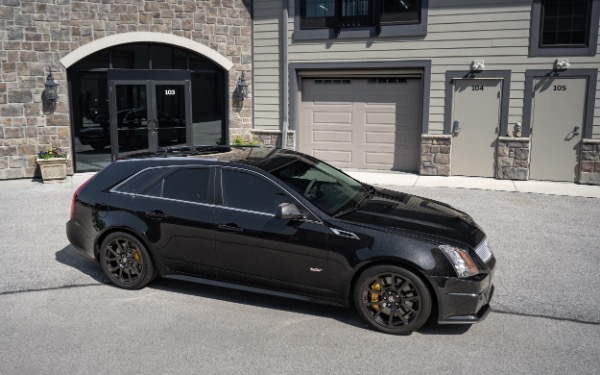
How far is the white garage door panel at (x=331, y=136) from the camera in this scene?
15.2 metres

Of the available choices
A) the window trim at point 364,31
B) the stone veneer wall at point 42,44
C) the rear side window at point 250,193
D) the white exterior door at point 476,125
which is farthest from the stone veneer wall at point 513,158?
the rear side window at point 250,193

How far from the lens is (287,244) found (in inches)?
224

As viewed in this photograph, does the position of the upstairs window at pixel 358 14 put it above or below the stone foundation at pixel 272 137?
above

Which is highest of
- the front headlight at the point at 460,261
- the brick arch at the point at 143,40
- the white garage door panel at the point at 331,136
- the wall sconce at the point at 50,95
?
the brick arch at the point at 143,40

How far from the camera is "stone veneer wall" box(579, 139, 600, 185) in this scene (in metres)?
12.7

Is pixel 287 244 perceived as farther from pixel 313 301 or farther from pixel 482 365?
pixel 482 365

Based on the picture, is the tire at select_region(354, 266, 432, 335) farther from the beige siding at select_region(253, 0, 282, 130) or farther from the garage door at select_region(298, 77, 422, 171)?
the beige siding at select_region(253, 0, 282, 130)

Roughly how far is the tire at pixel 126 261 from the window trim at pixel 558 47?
1018cm

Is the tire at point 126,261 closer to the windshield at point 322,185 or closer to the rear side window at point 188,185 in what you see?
the rear side window at point 188,185

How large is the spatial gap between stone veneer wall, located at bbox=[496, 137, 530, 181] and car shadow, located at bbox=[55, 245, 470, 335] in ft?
28.6

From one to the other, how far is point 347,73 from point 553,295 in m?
9.45

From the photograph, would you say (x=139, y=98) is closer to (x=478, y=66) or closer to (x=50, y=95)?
(x=50, y=95)

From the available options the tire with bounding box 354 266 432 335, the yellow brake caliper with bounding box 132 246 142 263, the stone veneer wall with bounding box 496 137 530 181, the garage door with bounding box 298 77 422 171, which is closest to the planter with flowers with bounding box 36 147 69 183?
the garage door with bounding box 298 77 422 171

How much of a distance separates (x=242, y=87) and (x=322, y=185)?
939 cm
